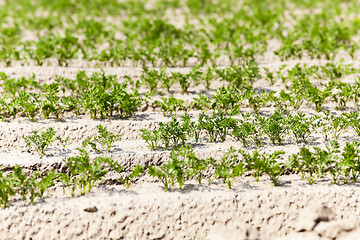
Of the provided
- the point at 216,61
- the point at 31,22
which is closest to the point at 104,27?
the point at 31,22

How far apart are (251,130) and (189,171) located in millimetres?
1043

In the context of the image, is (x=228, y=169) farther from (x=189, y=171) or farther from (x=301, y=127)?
(x=301, y=127)

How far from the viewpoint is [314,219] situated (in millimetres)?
4383

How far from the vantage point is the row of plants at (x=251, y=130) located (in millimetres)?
5379

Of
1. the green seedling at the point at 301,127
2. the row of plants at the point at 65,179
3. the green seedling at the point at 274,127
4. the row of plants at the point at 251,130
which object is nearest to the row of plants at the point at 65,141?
the row of plants at the point at 65,179

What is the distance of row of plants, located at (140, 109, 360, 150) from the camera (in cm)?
538

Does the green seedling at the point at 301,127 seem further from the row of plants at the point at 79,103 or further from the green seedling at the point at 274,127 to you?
the row of plants at the point at 79,103

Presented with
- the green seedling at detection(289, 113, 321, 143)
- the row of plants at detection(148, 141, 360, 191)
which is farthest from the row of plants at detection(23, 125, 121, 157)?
the green seedling at detection(289, 113, 321, 143)

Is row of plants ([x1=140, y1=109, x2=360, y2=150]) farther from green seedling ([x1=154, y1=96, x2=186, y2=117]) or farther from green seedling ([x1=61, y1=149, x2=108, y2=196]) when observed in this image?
green seedling ([x1=61, y1=149, x2=108, y2=196])

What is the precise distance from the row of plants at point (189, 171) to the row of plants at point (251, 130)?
0.45 m

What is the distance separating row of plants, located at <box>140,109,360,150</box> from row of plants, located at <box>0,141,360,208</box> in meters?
0.45

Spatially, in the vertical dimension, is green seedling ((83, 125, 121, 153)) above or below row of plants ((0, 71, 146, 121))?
below

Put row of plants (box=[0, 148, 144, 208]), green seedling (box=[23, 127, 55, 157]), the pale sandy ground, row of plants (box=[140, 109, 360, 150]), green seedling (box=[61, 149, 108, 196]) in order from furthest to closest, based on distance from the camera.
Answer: row of plants (box=[140, 109, 360, 150])
green seedling (box=[23, 127, 55, 157])
green seedling (box=[61, 149, 108, 196])
row of plants (box=[0, 148, 144, 208])
the pale sandy ground

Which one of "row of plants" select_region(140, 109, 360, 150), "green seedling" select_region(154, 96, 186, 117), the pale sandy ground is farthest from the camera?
"green seedling" select_region(154, 96, 186, 117)
